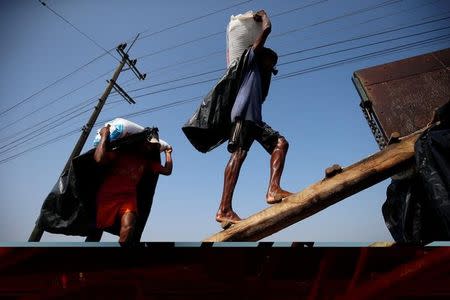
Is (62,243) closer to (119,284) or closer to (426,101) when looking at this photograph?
(119,284)

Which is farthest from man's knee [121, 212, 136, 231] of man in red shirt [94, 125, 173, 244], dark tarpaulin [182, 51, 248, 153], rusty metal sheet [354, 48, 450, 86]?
rusty metal sheet [354, 48, 450, 86]

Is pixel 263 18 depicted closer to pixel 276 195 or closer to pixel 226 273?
pixel 276 195

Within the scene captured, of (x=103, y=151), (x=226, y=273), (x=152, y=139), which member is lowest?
(x=226, y=273)

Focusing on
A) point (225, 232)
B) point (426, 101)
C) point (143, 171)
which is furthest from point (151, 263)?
point (426, 101)

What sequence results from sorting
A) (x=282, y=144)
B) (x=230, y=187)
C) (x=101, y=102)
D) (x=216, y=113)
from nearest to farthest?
(x=230, y=187) → (x=282, y=144) → (x=216, y=113) → (x=101, y=102)

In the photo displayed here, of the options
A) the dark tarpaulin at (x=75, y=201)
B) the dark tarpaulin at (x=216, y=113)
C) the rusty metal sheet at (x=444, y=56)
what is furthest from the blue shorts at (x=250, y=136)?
the rusty metal sheet at (x=444, y=56)

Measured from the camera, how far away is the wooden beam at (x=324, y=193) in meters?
1.86

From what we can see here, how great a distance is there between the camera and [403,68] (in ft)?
11.3

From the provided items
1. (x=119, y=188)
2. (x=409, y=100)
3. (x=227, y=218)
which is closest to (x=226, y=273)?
(x=227, y=218)

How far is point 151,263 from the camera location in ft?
3.57

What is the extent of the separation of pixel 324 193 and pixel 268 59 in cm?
146

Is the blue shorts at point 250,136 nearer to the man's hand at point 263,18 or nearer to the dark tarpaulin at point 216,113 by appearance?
the dark tarpaulin at point 216,113

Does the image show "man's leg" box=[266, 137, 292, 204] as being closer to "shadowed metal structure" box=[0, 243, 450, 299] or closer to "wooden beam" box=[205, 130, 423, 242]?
"wooden beam" box=[205, 130, 423, 242]

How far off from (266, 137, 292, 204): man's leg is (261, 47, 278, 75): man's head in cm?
85
